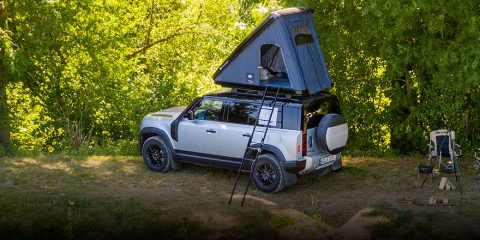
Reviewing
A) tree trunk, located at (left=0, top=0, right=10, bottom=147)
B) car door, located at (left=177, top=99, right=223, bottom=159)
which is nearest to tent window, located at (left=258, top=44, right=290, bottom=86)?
car door, located at (left=177, top=99, right=223, bottom=159)

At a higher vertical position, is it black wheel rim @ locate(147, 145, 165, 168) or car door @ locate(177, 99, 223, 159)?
car door @ locate(177, 99, 223, 159)

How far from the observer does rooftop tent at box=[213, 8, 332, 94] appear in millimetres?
10438

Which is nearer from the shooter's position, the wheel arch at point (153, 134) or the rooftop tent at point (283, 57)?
the rooftop tent at point (283, 57)

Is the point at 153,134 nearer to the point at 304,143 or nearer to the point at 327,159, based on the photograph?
the point at 304,143

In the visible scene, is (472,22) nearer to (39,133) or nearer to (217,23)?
(39,133)

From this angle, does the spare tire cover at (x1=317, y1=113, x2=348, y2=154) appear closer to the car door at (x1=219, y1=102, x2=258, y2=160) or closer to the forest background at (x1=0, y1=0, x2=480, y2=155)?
the car door at (x1=219, y1=102, x2=258, y2=160)

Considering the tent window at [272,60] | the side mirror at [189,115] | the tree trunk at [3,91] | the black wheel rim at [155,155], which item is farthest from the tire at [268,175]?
the tree trunk at [3,91]

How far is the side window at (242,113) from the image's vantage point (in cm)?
1045

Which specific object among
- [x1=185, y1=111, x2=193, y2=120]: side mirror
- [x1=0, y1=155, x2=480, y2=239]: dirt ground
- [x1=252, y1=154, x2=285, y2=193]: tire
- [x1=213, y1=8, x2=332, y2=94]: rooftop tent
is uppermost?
[x1=213, y1=8, x2=332, y2=94]: rooftop tent

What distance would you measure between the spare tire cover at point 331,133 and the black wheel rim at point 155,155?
3178 millimetres

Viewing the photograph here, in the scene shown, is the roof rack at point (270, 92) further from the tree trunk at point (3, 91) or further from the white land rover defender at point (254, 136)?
the tree trunk at point (3, 91)

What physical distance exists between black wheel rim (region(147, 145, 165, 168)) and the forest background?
7.82 feet

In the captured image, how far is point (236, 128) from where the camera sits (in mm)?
10547

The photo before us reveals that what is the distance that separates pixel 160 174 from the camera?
450 inches
